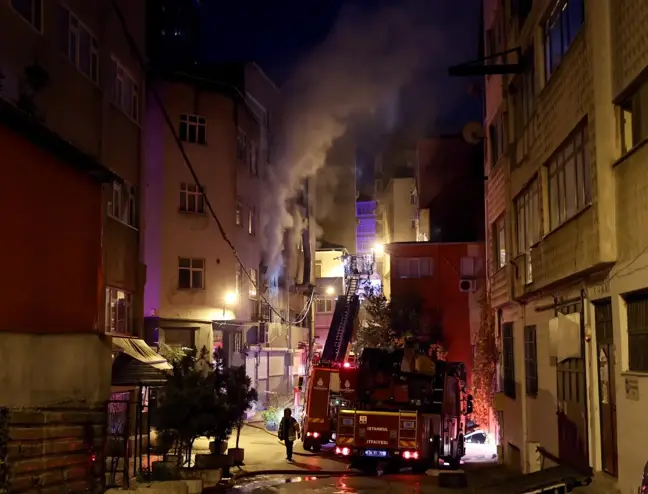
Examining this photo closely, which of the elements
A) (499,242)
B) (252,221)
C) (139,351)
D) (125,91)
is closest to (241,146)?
(252,221)

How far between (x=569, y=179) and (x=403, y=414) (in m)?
7.50

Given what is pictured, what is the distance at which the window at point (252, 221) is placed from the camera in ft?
113

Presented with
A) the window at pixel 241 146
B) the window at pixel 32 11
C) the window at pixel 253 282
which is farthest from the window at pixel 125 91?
the window at pixel 253 282

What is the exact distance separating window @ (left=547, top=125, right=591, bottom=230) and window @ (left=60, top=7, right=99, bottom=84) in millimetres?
11751

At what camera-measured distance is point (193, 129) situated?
3119 cm

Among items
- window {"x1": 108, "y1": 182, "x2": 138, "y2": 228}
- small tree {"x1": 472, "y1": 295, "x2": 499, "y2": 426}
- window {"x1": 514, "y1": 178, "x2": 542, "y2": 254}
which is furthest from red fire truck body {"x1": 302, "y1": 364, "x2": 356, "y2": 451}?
window {"x1": 108, "y1": 182, "x2": 138, "y2": 228}

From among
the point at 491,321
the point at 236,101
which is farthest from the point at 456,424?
the point at 236,101

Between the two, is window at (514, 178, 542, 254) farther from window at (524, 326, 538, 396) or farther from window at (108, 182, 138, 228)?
window at (108, 182, 138, 228)

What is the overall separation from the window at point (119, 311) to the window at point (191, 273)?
6203 mm

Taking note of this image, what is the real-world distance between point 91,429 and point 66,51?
11.0m

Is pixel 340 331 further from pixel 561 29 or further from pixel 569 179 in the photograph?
pixel 561 29

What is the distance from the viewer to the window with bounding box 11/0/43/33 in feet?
54.2

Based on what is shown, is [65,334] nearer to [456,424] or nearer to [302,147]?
[456,424]

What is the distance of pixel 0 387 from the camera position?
965 cm
